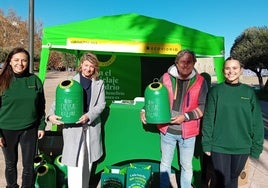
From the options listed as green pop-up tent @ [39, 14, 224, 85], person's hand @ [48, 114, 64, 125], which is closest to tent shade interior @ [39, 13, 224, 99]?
green pop-up tent @ [39, 14, 224, 85]

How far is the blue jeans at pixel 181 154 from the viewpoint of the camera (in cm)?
330

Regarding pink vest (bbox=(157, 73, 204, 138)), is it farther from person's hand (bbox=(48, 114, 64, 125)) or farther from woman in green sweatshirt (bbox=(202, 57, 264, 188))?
person's hand (bbox=(48, 114, 64, 125))

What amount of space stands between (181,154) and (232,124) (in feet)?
2.38

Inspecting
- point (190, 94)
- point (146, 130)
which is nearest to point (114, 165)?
point (146, 130)

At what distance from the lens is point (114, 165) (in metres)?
4.11

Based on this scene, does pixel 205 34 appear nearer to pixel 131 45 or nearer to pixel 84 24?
pixel 131 45

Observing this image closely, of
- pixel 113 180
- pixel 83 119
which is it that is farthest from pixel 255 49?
pixel 83 119

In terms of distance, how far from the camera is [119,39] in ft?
14.0

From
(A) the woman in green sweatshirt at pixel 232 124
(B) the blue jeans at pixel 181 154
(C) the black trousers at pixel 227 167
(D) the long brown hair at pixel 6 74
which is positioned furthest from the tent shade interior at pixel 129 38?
(C) the black trousers at pixel 227 167

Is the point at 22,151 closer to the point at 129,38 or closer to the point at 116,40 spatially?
the point at 116,40

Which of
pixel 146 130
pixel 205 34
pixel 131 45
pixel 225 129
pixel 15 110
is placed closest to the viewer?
pixel 225 129

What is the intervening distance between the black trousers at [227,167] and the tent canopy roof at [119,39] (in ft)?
5.76

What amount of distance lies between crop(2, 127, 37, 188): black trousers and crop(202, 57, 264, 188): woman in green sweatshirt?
1.65 m

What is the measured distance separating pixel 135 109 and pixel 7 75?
1511 mm
